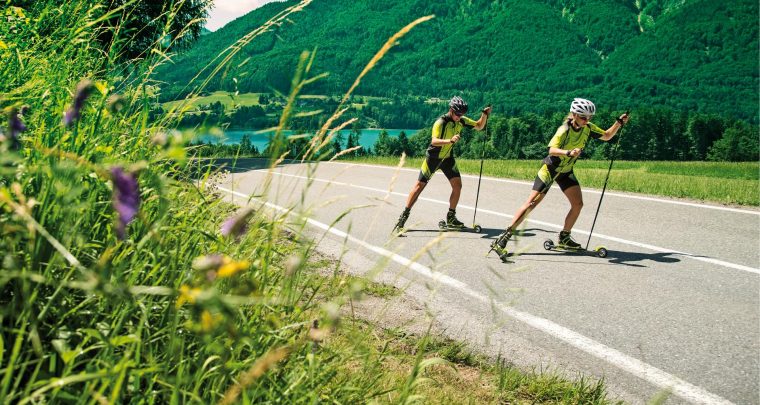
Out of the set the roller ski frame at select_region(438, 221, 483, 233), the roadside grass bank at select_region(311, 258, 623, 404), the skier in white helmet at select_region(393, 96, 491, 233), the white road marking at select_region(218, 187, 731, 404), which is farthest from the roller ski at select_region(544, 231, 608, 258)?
the roadside grass bank at select_region(311, 258, 623, 404)

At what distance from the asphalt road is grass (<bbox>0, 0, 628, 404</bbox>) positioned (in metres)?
0.34

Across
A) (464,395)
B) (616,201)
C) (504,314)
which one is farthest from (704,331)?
(616,201)

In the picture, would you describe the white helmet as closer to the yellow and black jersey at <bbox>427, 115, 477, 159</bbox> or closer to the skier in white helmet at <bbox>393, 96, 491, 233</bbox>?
the skier in white helmet at <bbox>393, 96, 491, 233</bbox>

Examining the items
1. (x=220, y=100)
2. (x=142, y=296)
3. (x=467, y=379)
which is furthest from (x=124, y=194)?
(x=467, y=379)

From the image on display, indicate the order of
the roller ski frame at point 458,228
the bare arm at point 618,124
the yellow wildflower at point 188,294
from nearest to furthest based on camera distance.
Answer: the yellow wildflower at point 188,294 < the bare arm at point 618,124 < the roller ski frame at point 458,228

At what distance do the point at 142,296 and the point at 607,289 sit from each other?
191 inches

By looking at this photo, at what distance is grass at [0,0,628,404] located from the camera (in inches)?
41.7

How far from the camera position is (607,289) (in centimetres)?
540

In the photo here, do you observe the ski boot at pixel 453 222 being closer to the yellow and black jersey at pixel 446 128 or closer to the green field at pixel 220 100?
the yellow and black jersey at pixel 446 128

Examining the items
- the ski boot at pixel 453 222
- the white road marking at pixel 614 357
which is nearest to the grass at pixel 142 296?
the white road marking at pixel 614 357

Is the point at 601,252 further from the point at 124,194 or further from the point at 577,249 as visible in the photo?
the point at 124,194

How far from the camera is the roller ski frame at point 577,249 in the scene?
666 cm

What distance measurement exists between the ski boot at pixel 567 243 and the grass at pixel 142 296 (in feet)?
13.2

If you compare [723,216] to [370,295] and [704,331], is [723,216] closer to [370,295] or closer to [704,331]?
[704,331]
